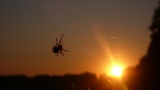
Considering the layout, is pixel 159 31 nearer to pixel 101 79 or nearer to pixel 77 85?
pixel 101 79

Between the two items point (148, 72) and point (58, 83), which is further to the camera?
point (148, 72)

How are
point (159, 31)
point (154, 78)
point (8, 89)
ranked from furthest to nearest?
1. point (159, 31)
2. point (154, 78)
3. point (8, 89)

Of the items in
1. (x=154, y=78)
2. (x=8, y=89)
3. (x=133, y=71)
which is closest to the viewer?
(x=8, y=89)

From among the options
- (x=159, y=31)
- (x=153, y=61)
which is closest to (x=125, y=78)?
(x=153, y=61)

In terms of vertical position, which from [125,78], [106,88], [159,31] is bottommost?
[106,88]

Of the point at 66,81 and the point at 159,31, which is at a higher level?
the point at 159,31
